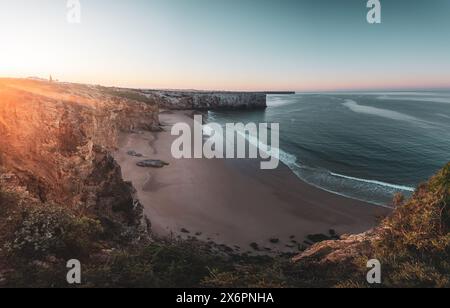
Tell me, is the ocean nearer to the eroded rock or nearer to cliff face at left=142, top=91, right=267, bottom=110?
the eroded rock

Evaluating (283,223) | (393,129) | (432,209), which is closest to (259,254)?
(283,223)

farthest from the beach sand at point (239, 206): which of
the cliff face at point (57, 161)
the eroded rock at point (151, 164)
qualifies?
the cliff face at point (57, 161)

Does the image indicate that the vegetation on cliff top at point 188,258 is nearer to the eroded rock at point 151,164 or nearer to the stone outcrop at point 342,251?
the stone outcrop at point 342,251

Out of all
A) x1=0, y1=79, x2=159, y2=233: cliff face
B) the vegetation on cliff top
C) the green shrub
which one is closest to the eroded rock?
x1=0, y1=79, x2=159, y2=233: cliff face

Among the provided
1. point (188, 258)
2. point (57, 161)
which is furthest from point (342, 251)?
point (57, 161)

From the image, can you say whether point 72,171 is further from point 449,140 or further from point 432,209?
point 449,140

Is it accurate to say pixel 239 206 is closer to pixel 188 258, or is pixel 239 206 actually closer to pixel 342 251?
pixel 342 251
